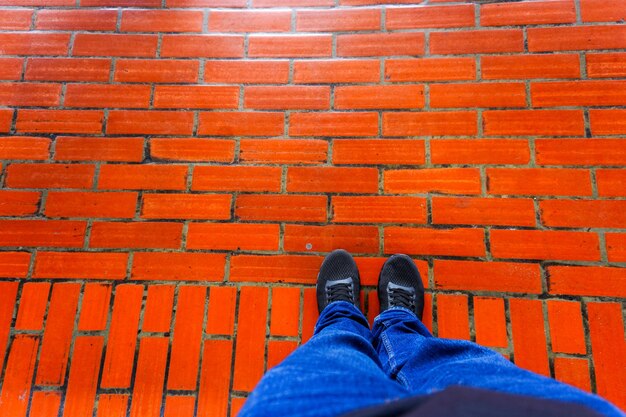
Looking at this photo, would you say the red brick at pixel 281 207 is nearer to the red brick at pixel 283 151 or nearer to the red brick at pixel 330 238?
the red brick at pixel 330 238

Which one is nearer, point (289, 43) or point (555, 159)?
point (555, 159)

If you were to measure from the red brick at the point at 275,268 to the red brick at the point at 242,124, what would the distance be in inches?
20.9

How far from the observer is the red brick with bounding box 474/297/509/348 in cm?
150

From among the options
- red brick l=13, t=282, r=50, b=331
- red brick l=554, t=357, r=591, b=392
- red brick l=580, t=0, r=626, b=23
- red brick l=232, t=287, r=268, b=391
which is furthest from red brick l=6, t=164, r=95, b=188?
red brick l=580, t=0, r=626, b=23

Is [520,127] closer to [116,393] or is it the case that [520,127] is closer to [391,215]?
[391,215]

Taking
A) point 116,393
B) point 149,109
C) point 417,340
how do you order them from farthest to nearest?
point 149,109 < point 116,393 < point 417,340

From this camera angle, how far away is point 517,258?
157 centimetres

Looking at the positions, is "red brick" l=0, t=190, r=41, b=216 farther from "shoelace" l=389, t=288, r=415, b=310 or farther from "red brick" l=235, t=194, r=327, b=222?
"shoelace" l=389, t=288, r=415, b=310

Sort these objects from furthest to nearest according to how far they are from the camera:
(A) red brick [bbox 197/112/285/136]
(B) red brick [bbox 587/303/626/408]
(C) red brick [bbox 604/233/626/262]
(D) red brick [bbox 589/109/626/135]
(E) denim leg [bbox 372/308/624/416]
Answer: (A) red brick [bbox 197/112/285/136] < (D) red brick [bbox 589/109/626/135] < (C) red brick [bbox 604/233/626/262] < (B) red brick [bbox 587/303/626/408] < (E) denim leg [bbox 372/308/624/416]

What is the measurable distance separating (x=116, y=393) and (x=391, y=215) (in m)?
1.23

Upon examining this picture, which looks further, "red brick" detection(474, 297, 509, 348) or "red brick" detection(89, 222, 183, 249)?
"red brick" detection(89, 222, 183, 249)

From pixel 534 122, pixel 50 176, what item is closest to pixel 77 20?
pixel 50 176

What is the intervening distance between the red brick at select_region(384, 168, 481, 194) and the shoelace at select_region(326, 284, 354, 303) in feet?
1.40

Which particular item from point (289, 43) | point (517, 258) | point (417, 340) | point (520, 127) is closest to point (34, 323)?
point (417, 340)
